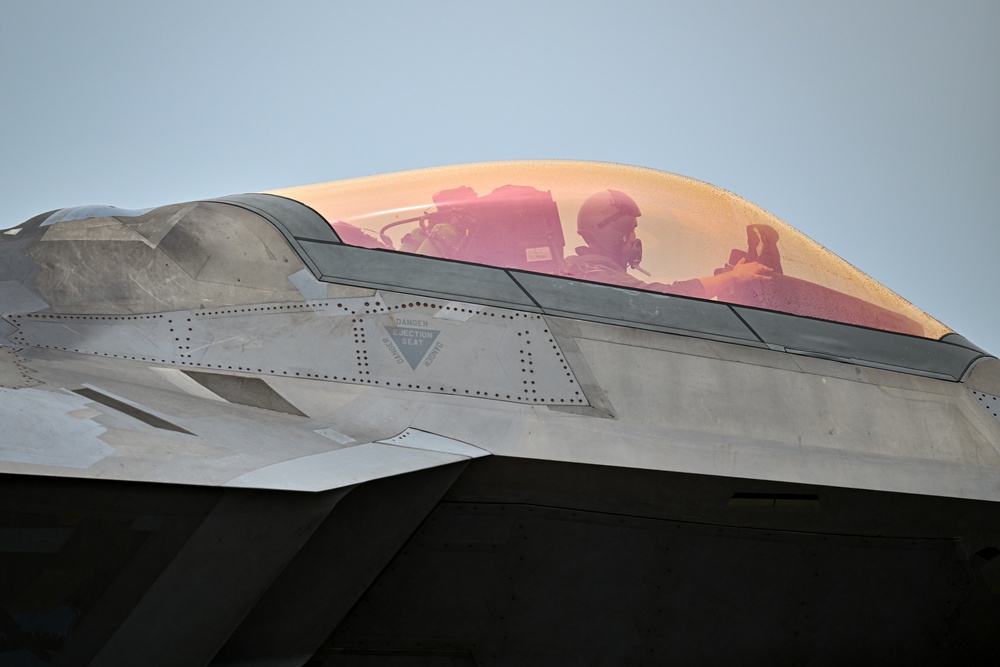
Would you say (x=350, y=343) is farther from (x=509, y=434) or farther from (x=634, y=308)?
(x=634, y=308)

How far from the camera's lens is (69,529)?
8.39 feet

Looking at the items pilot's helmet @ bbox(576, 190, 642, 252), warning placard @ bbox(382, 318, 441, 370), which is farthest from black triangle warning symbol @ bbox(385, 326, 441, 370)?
pilot's helmet @ bbox(576, 190, 642, 252)

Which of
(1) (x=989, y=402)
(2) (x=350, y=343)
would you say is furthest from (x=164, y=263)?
(1) (x=989, y=402)

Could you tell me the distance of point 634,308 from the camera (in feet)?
13.2

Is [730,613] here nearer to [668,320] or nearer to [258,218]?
[668,320]

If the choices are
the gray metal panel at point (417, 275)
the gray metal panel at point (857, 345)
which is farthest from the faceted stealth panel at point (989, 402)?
the gray metal panel at point (417, 275)

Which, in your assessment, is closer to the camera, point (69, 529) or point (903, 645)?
point (69, 529)

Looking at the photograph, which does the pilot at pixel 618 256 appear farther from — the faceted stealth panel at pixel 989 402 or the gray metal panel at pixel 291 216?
the gray metal panel at pixel 291 216

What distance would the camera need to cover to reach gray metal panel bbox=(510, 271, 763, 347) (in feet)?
13.0

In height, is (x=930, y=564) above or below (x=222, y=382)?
below

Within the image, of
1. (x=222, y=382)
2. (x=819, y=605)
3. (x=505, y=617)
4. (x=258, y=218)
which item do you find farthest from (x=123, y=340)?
(x=819, y=605)

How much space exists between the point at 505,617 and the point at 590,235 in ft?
6.64

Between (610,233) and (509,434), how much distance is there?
1.46 metres

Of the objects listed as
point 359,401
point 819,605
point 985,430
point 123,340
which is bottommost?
point 819,605
